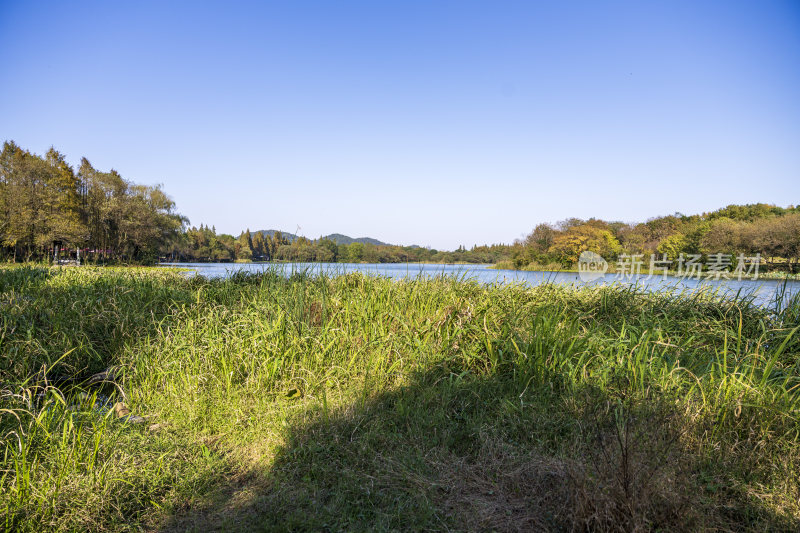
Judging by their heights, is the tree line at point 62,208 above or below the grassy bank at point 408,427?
above

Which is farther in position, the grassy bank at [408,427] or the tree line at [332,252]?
the tree line at [332,252]

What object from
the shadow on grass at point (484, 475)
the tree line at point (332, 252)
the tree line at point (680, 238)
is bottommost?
the shadow on grass at point (484, 475)

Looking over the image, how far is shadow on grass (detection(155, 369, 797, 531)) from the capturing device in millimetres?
1686

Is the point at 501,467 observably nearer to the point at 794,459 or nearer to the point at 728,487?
the point at 728,487

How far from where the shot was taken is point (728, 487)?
77.9 inches

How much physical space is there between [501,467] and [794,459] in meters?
1.66

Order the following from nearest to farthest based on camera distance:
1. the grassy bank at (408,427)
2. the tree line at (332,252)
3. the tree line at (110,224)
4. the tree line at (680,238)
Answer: the grassy bank at (408,427), the tree line at (332,252), the tree line at (110,224), the tree line at (680,238)

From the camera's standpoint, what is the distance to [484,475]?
86.0 inches

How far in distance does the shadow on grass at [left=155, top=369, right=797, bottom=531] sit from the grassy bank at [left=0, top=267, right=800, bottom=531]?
0.01 metres

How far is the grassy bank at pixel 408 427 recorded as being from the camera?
185 cm

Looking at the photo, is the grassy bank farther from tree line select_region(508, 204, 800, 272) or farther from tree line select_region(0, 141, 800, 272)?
tree line select_region(508, 204, 800, 272)

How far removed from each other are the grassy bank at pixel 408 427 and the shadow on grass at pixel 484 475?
12 millimetres

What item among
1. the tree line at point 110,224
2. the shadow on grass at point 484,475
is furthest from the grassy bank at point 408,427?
the tree line at point 110,224

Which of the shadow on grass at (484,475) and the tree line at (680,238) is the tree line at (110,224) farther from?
the shadow on grass at (484,475)
